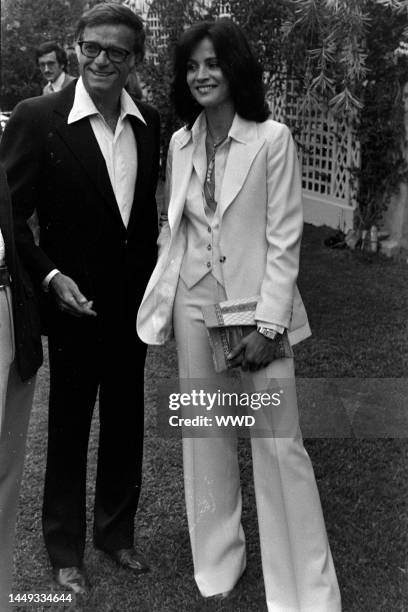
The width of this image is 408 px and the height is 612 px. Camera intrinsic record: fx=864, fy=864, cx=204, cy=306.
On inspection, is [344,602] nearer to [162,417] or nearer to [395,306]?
[162,417]

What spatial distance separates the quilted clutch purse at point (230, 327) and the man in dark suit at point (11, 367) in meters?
0.58

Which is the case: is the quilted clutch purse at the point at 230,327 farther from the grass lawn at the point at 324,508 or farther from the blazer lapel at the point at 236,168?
the grass lawn at the point at 324,508

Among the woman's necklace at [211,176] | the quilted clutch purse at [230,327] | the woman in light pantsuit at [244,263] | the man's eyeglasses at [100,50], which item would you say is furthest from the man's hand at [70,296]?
the man's eyeglasses at [100,50]

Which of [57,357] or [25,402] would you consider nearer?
[25,402]

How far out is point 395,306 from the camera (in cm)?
684

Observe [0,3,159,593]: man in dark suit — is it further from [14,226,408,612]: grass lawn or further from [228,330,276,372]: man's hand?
[228,330,276,372]: man's hand

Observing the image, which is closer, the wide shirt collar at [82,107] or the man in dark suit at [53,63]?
the wide shirt collar at [82,107]

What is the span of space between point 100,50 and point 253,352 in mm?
1152

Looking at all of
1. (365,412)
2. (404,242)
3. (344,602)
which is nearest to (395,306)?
(404,242)

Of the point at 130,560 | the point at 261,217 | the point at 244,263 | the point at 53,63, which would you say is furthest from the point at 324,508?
the point at 53,63

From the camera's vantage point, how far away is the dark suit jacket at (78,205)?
2992 millimetres

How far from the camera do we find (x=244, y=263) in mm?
2902

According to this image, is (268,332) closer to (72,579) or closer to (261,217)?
(261,217)

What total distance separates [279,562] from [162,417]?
67cm
